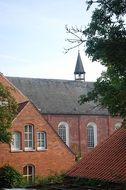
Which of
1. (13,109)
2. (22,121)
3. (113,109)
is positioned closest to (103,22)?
(113,109)

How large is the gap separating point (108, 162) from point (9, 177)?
13.6 m

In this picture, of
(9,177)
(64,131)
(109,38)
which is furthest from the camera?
(64,131)

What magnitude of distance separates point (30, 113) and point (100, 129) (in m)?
18.1

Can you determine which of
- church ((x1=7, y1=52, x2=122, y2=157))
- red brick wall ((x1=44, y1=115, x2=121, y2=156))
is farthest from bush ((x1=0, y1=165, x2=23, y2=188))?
red brick wall ((x1=44, y1=115, x2=121, y2=156))

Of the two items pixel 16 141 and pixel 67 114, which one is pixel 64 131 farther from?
pixel 16 141

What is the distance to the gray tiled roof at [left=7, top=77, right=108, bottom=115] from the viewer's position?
5253 centimetres

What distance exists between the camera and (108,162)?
23.8 metres

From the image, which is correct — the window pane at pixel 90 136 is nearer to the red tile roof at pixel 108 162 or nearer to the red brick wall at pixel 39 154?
the red brick wall at pixel 39 154

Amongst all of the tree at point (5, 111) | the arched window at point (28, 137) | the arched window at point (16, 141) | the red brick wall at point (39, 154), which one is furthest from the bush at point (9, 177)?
the tree at point (5, 111)

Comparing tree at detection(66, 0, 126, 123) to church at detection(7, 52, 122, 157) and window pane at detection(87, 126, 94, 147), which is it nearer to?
church at detection(7, 52, 122, 157)

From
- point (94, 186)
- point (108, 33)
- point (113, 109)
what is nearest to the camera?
point (108, 33)

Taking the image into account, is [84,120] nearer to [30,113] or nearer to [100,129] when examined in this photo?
[100,129]

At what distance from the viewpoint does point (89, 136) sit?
55.8m

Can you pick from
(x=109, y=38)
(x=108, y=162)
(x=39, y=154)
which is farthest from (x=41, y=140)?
(x=109, y=38)
